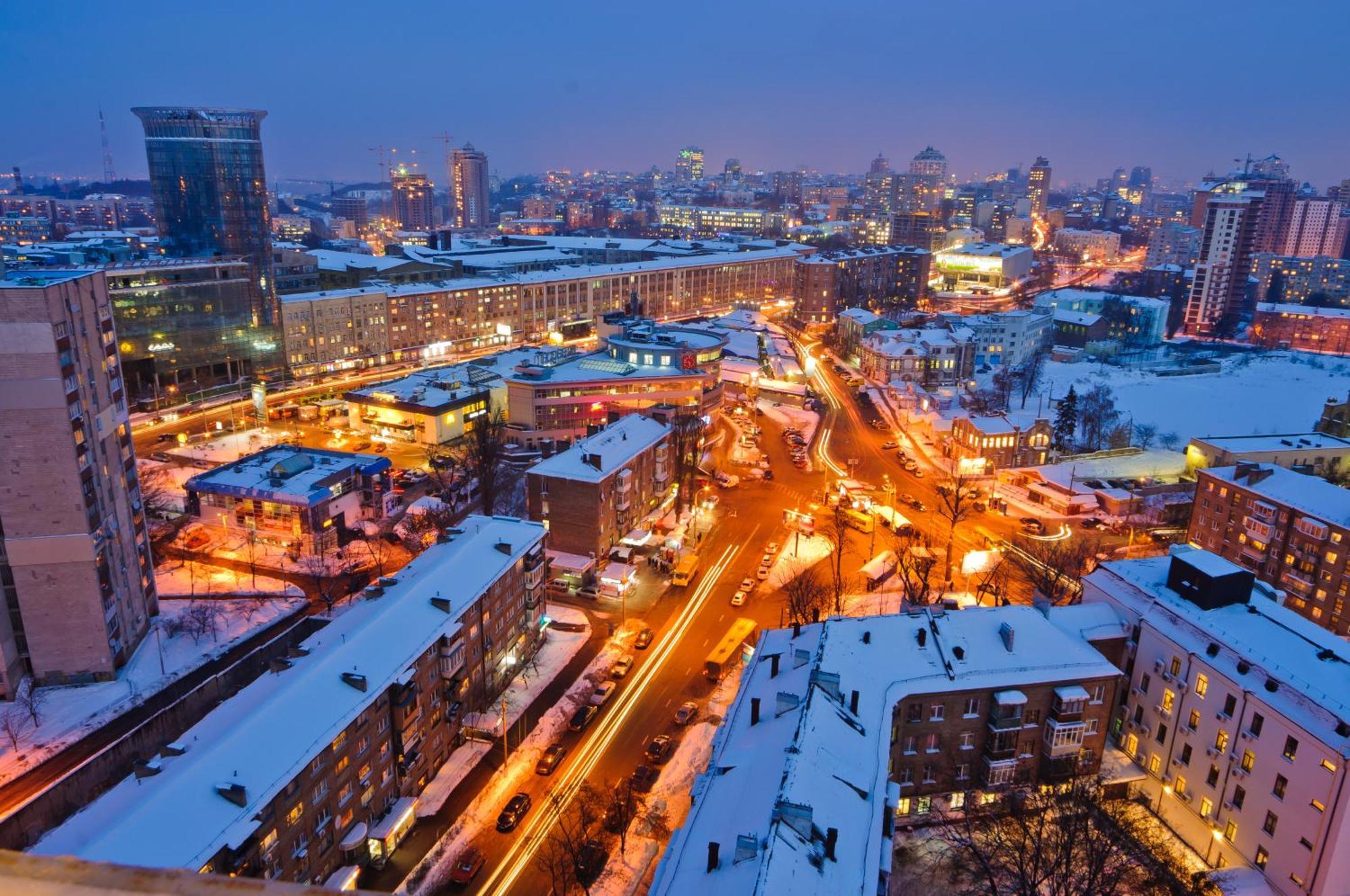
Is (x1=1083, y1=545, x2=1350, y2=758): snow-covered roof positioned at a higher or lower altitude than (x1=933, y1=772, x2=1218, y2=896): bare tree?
higher

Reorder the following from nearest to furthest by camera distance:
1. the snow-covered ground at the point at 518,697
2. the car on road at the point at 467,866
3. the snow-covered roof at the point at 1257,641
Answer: the snow-covered roof at the point at 1257,641 < the car on road at the point at 467,866 < the snow-covered ground at the point at 518,697

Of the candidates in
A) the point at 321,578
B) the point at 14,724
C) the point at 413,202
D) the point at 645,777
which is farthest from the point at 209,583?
the point at 413,202

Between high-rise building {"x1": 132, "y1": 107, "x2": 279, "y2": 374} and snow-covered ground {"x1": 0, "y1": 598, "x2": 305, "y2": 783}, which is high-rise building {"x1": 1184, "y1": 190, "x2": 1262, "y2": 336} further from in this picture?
snow-covered ground {"x1": 0, "y1": 598, "x2": 305, "y2": 783}

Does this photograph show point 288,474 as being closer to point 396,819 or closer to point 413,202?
point 396,819

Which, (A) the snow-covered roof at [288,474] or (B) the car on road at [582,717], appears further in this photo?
(A) the snow-covered roof at [288,474]

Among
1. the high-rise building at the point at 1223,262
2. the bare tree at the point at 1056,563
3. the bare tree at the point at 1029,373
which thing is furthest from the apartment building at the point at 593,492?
the high-rise building at the point at 1223,262

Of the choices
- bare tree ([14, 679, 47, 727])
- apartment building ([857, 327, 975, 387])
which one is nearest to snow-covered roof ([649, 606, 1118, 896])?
bare tree ([14, 679, 47, 727])

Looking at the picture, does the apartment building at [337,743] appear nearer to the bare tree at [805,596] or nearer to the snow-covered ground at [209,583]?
the bare tree at [805,596]
